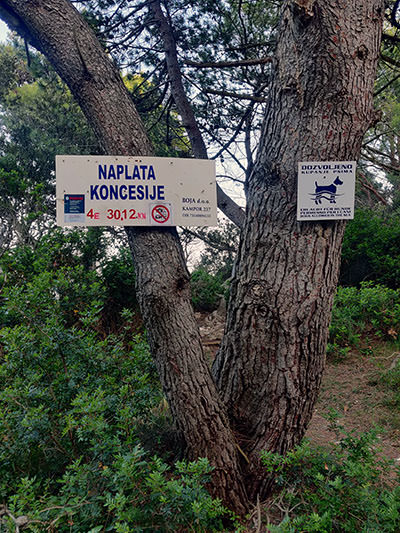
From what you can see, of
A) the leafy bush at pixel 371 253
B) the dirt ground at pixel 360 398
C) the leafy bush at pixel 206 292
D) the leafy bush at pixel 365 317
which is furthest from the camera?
the leafy bush at pixel 206 292

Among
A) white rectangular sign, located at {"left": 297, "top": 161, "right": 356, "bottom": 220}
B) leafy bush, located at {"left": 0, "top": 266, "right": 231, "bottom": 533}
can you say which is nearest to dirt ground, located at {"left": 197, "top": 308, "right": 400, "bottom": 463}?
leafy bush, located at {"left": 0, "top": 266, "right": 231, "bottom": 533}

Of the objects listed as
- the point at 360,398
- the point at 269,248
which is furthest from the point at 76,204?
the point at 360,398

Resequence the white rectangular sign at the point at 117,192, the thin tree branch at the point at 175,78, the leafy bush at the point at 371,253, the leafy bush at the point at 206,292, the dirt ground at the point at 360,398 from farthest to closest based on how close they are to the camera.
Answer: the leafy bush at the point at 206,292, the leafy bush at the point at 371,253, the thin tree branch at the point at 175,78, the dirt ground at the point at 360,398, the white rectangular sign at the point at 117,192

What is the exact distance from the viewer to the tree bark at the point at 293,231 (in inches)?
71.2

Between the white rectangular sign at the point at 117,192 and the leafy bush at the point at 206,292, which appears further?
the leafy bush at the point at 206,292

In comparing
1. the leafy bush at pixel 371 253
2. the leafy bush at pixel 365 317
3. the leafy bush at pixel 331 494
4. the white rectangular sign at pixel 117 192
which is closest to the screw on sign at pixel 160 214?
the white rectangular sign at pixel 117 192

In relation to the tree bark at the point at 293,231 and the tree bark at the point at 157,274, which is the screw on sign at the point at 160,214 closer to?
the tree bark at the point at 157,274

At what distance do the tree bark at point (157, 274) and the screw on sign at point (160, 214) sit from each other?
0.19ft

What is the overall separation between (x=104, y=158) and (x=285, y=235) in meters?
0.98

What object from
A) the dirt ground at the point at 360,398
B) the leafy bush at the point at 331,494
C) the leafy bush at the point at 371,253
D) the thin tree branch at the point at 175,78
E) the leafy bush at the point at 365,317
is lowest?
the dirt ground at the point at 360,398

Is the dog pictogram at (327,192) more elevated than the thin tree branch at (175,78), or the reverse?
the thin tree branch at (175,78)

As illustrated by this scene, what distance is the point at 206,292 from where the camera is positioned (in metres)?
6.94

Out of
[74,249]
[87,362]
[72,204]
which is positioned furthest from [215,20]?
[87,362]

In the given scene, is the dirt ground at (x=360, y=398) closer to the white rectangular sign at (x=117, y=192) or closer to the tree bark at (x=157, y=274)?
the tree bark at (x=157, y=274)
